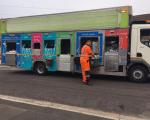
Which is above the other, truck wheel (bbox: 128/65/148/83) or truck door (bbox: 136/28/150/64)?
truck door (bbox: 136/28/150/64)

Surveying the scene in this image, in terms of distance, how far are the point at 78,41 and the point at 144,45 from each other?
291 centimetres

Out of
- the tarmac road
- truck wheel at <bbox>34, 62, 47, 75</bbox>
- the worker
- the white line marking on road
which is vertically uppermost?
the worker

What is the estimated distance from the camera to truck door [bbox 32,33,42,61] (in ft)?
48.7

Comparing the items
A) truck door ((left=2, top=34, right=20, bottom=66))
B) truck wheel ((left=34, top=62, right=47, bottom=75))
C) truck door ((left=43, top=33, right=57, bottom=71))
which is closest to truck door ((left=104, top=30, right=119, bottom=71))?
truck door ((left=43, top=33, right=57, bottom=71))

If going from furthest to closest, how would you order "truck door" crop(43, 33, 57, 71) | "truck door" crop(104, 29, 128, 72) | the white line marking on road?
"truck door" crop(43, 33, 57, 71) < "truck door" crop(104, 29, 128, 72) < the white line marking on road

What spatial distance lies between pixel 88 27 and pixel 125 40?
1781 millimetres

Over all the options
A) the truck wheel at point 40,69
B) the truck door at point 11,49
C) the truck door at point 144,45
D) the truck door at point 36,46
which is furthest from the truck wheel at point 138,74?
the truck door at point 11,49

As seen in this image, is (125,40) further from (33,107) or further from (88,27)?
(33,107)

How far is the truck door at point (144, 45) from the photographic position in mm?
12055

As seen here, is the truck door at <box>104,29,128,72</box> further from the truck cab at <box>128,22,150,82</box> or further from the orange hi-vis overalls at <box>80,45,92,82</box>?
the orange hi-vis overalls at <box>80,45,92,82</box>

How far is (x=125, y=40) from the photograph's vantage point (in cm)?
1233

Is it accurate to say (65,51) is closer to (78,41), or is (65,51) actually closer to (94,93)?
(78,41)

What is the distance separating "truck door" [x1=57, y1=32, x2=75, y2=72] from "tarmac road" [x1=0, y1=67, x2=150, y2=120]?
1.31 meters

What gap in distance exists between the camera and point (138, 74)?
1223 cm
